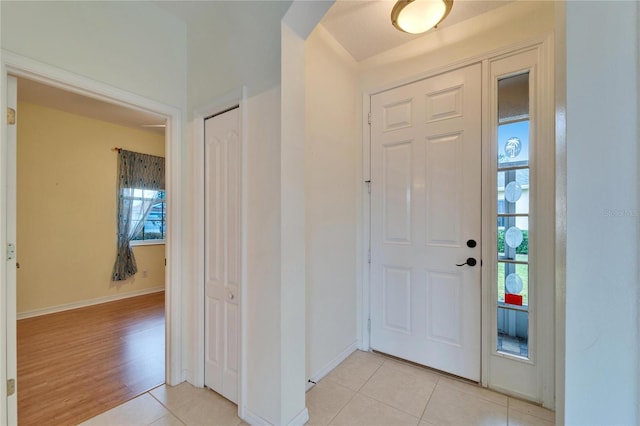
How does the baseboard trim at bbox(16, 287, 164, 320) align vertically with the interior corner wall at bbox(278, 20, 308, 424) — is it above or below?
below

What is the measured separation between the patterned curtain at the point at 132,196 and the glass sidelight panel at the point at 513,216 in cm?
512


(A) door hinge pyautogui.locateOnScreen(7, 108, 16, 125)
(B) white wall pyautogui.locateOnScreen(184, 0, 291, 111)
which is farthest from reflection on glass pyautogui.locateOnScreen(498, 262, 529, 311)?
(A) door hinge pyautogui.locateOnScreen(7, 108, 16, 125)

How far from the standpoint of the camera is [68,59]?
152 centimetres

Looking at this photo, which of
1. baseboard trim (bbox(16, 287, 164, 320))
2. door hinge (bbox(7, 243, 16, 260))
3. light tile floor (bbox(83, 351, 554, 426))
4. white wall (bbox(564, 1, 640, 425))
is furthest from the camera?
baseboard trim (bbox(16, 287, 164, 320))

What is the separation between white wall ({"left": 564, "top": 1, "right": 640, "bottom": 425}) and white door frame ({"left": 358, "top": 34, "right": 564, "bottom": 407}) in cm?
112

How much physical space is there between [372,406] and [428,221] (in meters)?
1.46

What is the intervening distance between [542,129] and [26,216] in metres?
5.68

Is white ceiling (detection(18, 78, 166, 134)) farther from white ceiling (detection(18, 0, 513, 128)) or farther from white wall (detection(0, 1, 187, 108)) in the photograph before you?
white wall (detection(0, 1, 187, 108))

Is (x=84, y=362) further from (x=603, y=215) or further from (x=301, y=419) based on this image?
(x=603, y=215)

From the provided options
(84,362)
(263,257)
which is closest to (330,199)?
(263,257)

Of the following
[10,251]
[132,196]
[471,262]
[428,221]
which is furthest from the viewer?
[132,196]

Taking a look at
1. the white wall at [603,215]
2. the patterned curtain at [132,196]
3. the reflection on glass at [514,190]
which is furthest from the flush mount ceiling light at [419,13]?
the patterned curtain at [132,196]

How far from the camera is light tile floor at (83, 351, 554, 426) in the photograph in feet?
5.27

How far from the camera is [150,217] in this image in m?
4.68
